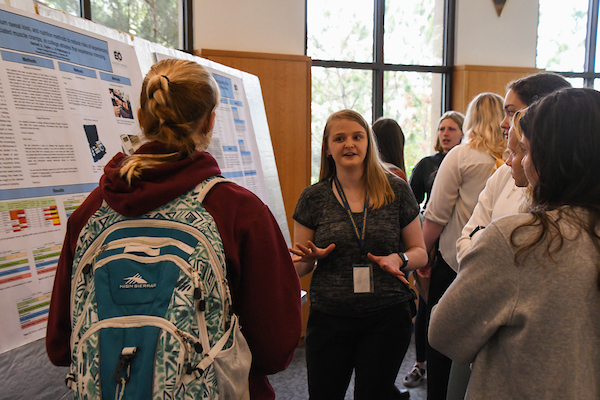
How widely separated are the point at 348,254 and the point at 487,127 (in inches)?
37.9

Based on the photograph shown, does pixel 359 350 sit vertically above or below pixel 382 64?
below

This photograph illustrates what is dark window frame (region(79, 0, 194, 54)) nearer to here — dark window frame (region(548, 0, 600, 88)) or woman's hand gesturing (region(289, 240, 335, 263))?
woman's hand gesturing (region(289, 240, 335, 263))

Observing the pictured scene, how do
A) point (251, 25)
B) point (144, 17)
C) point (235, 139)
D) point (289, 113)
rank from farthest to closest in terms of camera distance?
point (289, 113)
point (251, 25)
point (144, 17)
point (235, 139)

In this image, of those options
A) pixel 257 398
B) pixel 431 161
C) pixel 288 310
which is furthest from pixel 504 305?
pixel 431 161

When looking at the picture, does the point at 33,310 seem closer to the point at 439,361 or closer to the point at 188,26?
the point at 439,361

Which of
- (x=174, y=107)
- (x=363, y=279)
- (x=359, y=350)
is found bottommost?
(x=359, y=350)

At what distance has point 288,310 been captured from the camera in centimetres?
103

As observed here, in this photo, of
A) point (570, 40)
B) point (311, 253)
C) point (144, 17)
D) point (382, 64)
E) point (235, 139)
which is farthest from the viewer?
point (570, 40)

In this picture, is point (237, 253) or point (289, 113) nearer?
point (237, 253)

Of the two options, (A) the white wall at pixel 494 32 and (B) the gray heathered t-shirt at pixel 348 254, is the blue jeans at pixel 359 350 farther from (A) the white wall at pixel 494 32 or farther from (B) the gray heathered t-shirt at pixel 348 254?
(A) the white wall at pixel 494 32

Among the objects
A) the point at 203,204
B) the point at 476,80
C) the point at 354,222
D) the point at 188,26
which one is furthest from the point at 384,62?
the point at 203,204

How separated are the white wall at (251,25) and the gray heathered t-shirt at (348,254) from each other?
222cm

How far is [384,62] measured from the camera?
4.29 m

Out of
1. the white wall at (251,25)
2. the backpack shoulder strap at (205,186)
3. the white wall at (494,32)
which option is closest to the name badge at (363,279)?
the backpack shoulder strap at (205,186)
